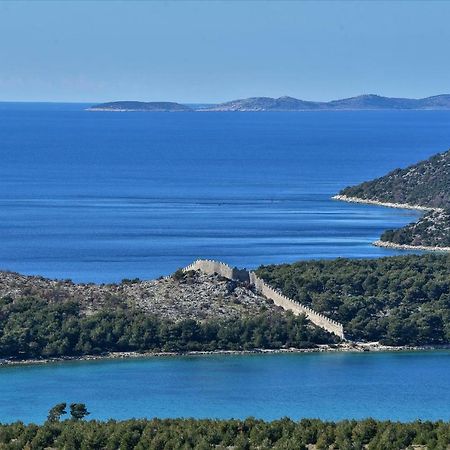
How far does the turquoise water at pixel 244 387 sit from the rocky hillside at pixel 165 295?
3297 mm

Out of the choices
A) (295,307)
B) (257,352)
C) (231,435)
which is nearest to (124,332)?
(257,352)

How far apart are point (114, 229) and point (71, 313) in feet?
127

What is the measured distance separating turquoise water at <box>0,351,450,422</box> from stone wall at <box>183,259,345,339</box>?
7.59 ft

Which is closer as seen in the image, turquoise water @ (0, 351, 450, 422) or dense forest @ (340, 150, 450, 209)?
turquoise water @ (0, 351, 450, 422)

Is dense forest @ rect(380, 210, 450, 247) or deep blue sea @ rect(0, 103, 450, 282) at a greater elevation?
dense forest @ rect(380, 210, 450, 247)

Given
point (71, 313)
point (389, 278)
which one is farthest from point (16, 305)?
point (389, 278)

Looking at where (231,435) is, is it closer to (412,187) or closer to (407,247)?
(407,247)

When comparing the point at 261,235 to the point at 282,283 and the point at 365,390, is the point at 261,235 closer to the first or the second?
the point at 282,283

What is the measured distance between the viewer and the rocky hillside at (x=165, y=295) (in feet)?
197

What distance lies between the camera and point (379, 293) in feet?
208

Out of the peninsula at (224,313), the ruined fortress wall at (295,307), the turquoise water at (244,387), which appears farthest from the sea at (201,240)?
the ruined fortress wall at (295,307)

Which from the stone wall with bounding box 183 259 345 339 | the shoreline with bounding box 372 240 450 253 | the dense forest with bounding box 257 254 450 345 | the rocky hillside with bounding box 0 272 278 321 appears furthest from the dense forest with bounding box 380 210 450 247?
the rocky hillside with bounding box 0 272 278 321

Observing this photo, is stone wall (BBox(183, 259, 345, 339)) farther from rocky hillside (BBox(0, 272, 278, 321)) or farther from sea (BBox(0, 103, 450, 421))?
sea (BBox(0, 103, 450, 421))

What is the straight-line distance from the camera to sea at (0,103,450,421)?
50938mm
